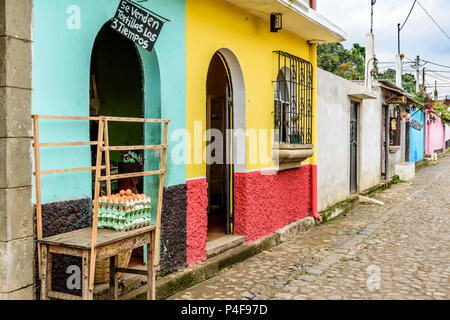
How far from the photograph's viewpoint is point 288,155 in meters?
6.93

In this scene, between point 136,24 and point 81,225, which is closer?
point 81,225

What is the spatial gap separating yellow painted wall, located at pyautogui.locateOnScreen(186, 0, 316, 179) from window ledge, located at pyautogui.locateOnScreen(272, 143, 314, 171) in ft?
0.58

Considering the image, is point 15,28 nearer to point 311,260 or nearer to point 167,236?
point 167,236

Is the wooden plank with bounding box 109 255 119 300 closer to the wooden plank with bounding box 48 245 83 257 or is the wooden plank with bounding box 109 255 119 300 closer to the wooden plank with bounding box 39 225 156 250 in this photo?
the wooden plank with bounding box 39 225 156 250

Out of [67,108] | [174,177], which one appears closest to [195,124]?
[174,177]

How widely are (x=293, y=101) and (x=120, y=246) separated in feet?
15.7

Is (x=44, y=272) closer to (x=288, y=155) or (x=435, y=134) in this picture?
(x=288, y=155)

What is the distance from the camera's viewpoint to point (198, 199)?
5.16 meters

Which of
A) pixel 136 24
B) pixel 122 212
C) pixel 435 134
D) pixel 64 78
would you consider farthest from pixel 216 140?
pixel 435 134

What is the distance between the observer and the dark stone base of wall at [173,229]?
15.1 feet

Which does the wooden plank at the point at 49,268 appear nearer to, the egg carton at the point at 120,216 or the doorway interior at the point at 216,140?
the egg carton at the point at 120,216

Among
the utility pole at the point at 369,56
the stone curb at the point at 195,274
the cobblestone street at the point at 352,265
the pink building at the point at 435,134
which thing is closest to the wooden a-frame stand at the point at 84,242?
the stone curb at the point at 195,274

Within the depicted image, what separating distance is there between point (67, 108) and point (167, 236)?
5.79ft

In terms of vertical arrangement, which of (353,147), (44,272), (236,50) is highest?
(236,50)
